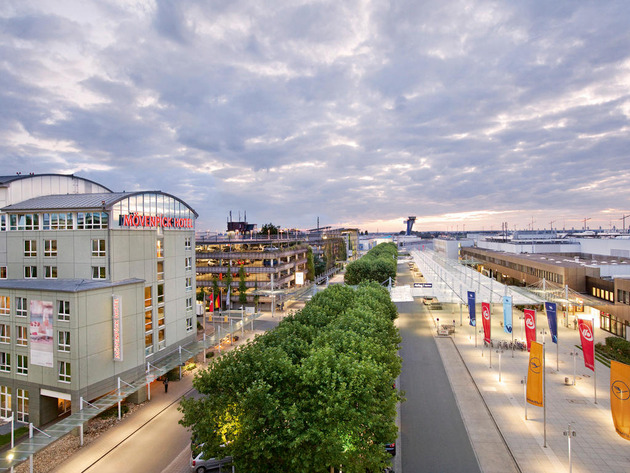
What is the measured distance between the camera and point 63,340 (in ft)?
89.7

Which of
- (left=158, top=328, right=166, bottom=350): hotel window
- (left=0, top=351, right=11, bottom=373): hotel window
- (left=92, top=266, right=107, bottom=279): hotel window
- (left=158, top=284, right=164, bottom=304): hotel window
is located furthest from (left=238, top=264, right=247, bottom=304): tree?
(left=0, top=351, right=11, bottom=373): hotel window

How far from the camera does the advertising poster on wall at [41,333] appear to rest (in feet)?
91.0

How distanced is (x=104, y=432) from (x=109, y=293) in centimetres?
1082

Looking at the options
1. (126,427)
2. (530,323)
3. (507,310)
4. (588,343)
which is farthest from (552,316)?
(126,427)

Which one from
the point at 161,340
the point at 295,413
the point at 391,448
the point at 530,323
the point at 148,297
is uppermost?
the point at 148,297

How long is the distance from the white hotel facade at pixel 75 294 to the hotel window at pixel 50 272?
92 millimetres

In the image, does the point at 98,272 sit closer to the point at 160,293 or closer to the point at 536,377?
the point at 160,293

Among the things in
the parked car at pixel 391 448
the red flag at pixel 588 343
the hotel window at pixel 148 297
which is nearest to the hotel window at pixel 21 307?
the hotel window at pixel 148 297

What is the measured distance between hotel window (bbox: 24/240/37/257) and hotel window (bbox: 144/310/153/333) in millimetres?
11327

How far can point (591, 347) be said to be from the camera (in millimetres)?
29516

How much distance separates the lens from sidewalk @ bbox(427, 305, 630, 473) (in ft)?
70.8

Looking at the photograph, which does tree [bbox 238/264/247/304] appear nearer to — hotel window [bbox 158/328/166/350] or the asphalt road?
hotel window [bbox 158/328/166/350]

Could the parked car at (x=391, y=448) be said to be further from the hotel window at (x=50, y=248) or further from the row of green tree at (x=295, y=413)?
the hotel window at (x=50, y=248)

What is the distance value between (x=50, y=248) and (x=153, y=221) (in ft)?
29.7
